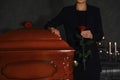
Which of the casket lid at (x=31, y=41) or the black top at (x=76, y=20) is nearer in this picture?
the casket lid at (x=31, y=41)

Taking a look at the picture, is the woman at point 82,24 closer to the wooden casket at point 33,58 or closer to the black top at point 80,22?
the black top at point 80,22

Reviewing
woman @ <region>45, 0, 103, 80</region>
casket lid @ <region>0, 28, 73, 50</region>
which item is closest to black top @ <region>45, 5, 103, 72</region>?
woman @ <region>45, 0, 103, 80</region>

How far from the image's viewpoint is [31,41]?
137cm

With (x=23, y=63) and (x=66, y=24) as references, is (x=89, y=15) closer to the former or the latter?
(x=66, y=24)

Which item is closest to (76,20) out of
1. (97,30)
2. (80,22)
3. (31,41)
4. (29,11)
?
(80,22)

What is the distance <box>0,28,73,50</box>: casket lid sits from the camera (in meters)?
1.34

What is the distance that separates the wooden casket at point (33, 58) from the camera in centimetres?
131

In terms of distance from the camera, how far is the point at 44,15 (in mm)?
3104

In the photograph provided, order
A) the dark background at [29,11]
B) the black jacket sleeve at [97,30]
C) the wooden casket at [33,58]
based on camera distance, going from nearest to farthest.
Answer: the wooden casket at [33,58], the black jacket sleeve at [97,30], the dark background at [29,11]

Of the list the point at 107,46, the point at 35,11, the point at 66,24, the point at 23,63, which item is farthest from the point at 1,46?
the point at 107,46

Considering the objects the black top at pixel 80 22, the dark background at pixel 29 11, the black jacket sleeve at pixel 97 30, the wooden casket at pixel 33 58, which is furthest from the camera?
the dark background at pixel 29 11

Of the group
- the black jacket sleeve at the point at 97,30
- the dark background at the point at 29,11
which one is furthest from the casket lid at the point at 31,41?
the dark background at the point at 29,11

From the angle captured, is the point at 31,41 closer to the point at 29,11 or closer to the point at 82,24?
the point at 82,24

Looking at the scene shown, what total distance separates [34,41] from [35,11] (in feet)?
5.76
